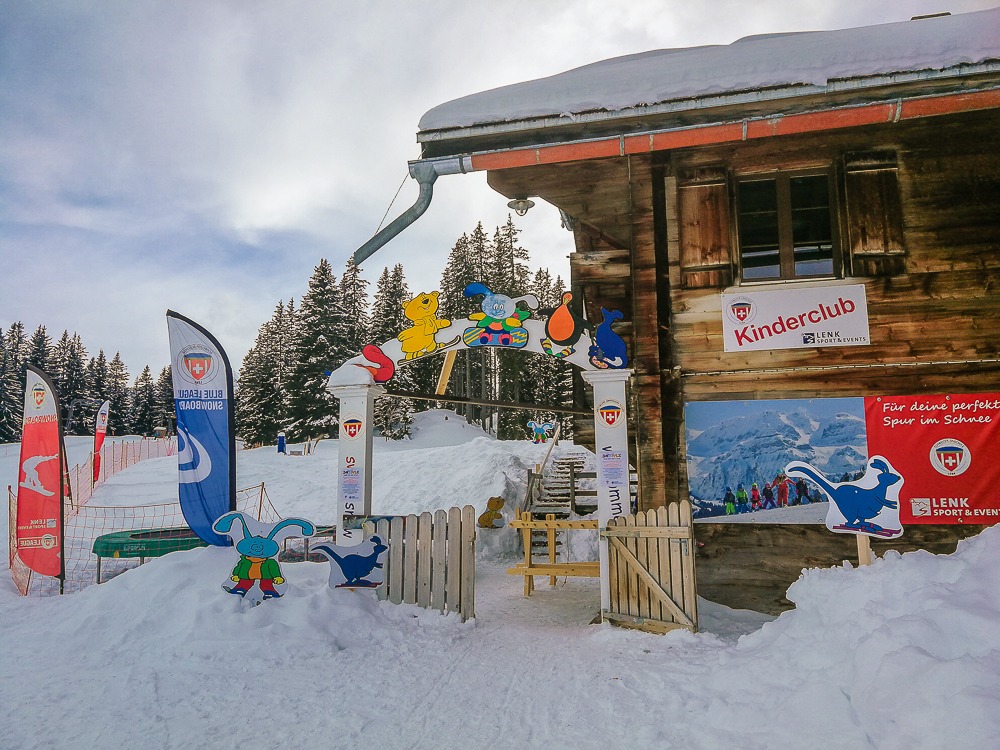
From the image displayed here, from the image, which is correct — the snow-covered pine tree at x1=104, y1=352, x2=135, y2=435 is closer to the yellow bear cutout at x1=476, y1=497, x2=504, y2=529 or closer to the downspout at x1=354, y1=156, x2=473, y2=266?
the yellow bear cutout at x1=476, y1=497, x2=504, y2=529

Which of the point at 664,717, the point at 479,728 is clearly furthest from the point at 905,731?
the point at 479,728

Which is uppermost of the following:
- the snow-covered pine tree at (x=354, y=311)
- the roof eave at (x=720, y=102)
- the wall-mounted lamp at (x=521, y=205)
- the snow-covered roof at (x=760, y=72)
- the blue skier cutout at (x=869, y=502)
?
the snow-covered pine tree at (x=354, y=311)

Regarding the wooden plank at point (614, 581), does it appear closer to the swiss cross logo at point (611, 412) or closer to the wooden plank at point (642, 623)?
the wooden plank at point (642, 623)

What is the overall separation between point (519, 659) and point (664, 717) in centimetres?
212

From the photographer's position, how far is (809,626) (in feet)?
16.2

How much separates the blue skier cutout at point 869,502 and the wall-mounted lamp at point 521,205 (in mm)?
6161

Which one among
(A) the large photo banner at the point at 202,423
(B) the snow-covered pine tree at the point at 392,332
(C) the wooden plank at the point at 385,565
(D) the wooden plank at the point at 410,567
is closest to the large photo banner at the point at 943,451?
(D) the wooden plank at the point at 410,567

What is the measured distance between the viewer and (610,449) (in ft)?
26.4

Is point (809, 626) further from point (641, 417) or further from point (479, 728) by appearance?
point (641, 417)

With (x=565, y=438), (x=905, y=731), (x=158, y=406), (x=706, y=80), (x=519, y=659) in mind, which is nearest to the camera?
(x=905, y=731)

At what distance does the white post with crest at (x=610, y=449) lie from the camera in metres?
7.85

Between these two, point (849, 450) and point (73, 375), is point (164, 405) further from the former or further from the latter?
point (849, 450)

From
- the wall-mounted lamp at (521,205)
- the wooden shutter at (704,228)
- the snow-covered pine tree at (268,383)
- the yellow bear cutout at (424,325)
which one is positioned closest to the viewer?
the wooden shutter at (704,228)

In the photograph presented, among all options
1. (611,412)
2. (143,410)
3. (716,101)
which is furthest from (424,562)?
(143,410)
